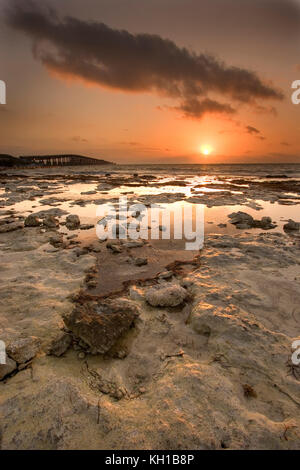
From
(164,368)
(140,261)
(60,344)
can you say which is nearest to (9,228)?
(140,261)

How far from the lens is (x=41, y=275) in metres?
4.75

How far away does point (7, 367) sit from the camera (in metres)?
2.58

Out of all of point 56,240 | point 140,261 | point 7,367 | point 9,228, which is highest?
point 9,228

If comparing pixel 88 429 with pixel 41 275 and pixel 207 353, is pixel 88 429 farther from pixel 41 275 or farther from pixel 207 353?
pixel 41 275

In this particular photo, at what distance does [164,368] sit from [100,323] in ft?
3.46

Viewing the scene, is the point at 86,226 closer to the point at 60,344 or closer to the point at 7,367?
the point at 60,344

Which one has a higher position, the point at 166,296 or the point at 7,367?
the point at 166,296

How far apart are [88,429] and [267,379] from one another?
80.3 inches

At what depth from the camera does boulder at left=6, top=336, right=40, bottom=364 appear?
2734mm

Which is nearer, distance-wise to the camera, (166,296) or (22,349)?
(22,349)

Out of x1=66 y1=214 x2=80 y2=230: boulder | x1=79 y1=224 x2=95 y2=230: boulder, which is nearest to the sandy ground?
x1=79 y1=224 x2=95 y2=230: boulder

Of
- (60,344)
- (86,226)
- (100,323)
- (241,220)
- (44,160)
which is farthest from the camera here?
(44,160)

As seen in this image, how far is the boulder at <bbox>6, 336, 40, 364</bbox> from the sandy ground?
9 cm

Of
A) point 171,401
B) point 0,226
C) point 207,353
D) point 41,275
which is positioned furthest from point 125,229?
point 171,401
